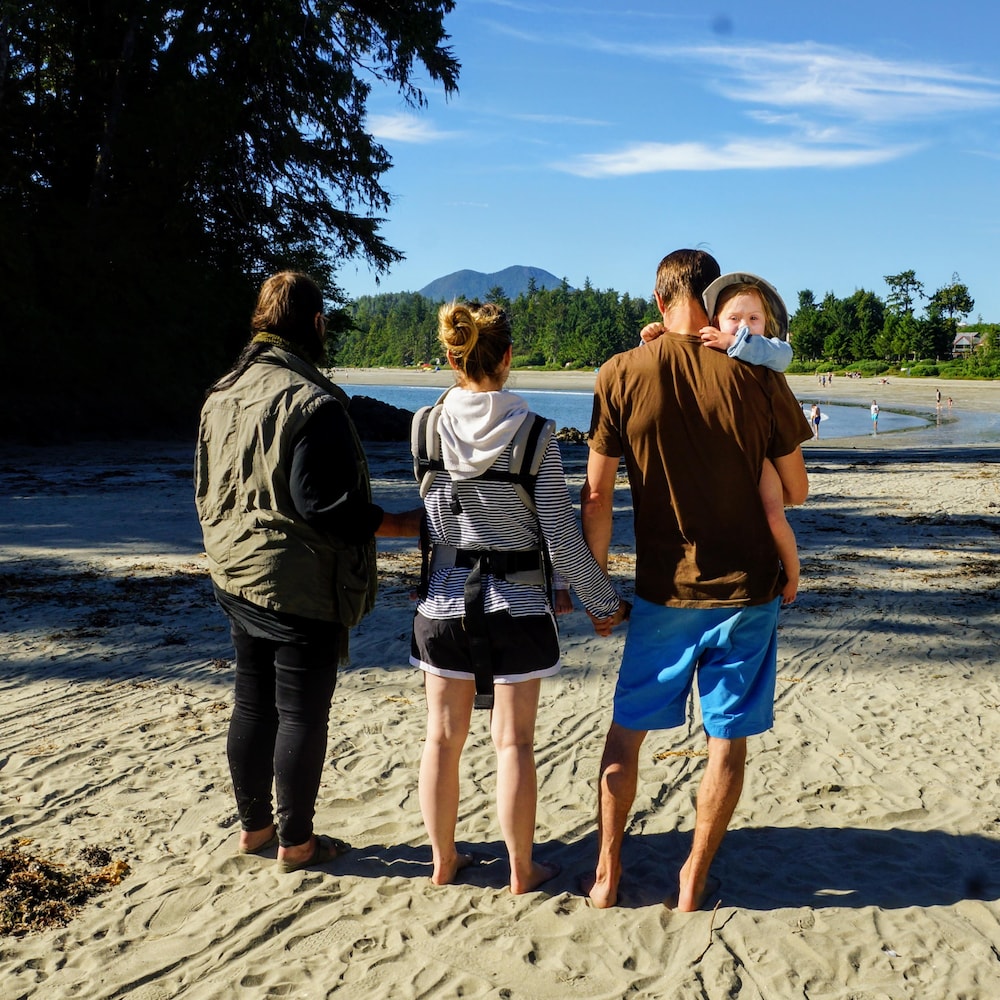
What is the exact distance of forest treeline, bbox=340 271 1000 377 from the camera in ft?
311

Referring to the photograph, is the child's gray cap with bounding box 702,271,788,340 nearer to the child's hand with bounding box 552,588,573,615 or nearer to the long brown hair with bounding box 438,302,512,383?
the long brown hair with bounding box 438,302,512,383

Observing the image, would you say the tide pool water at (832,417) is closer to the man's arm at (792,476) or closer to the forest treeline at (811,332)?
the forest treeline at (811,332)

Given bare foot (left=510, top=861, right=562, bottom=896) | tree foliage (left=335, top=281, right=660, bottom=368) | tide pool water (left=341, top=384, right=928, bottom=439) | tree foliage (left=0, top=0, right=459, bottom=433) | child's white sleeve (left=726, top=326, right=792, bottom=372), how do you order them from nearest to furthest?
child's white sleeve (left=726, top=326, right=792, bottom=372) < bare foot (left=510, top=861, right=562, bottom=896) < tree foliage (left=0, top=0, right=459, bottom=433) < tide pool water (left=341, top=384, right=928, bottom=439) < tree foliage (left=335, top=281, right=660, bottom=368)

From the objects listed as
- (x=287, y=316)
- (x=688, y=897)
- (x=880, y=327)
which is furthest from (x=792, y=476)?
(x=880, y=327)

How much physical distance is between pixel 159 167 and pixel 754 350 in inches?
940

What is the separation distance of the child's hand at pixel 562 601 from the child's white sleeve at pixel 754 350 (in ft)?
3.14

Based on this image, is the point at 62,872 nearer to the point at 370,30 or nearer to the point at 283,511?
the point at 283,511

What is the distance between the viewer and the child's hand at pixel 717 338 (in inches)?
115

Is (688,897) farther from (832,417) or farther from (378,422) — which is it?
(832,417)

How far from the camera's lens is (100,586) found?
332 inches

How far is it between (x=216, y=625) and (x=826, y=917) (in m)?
5.10

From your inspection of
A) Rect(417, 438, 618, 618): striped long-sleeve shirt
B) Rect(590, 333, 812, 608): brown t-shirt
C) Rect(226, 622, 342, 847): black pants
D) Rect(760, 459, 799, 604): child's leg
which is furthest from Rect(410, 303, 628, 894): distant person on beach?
Rect(760, 459, 799, 604): child's leg

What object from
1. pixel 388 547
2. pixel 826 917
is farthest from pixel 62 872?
pixel 388 547

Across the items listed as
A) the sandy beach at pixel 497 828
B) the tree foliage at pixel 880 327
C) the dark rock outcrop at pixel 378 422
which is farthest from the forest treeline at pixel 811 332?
the sandy beach at pixel 497 828
